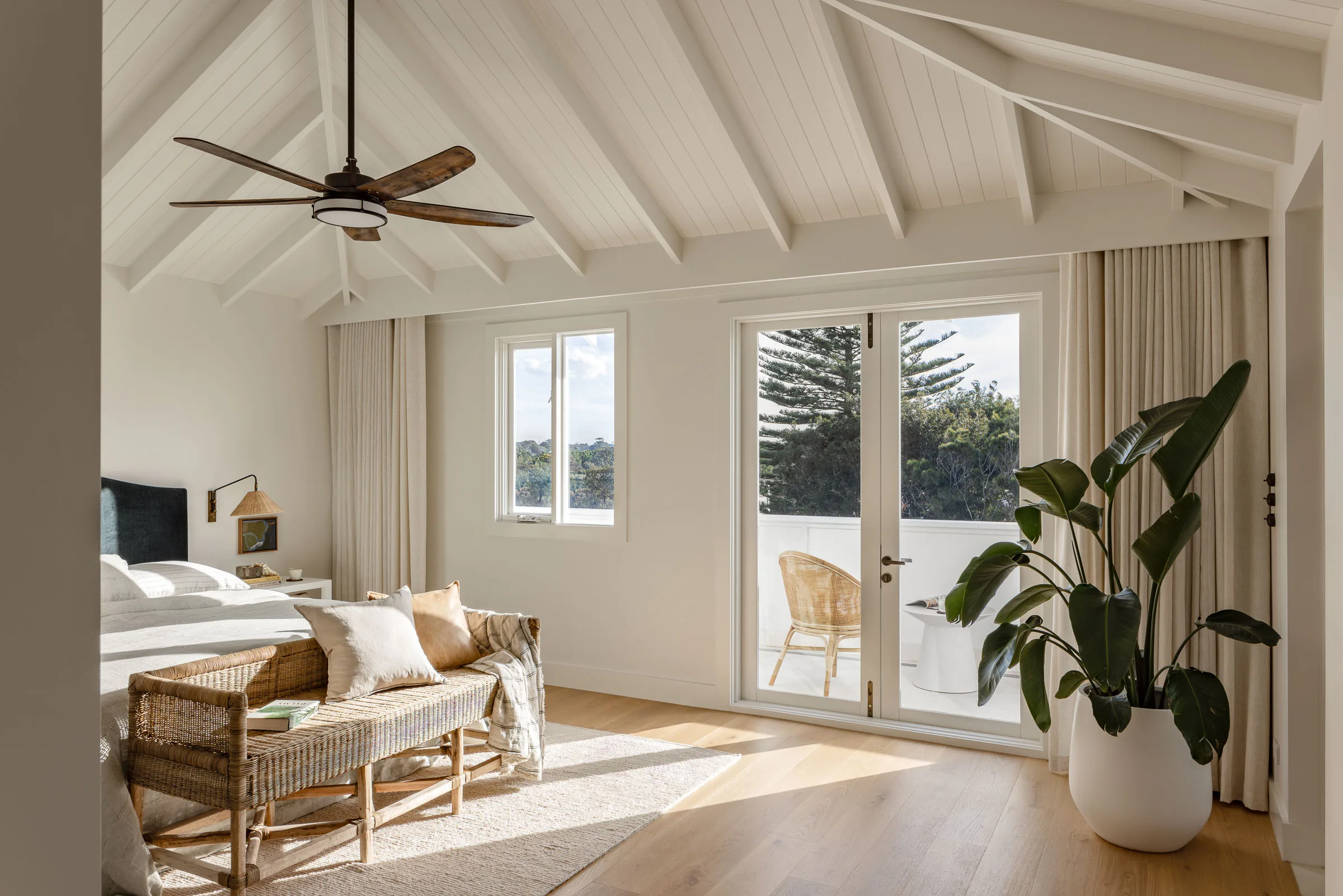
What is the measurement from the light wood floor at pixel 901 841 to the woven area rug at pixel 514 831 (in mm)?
108

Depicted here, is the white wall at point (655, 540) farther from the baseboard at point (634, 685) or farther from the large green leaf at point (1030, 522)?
the large green leaf at point (1030, 522)

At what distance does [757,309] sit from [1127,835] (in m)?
2.94

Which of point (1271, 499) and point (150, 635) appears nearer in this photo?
point (1271, 499)

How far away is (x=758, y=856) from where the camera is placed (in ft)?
9.89

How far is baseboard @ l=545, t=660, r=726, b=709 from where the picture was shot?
484cm

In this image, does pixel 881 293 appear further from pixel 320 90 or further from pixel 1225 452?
pixel 320 90

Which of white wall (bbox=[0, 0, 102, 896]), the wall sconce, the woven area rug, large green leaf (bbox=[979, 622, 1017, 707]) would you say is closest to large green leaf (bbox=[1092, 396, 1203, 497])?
large green leaf (bbox=[979, 622, 1017, 707])

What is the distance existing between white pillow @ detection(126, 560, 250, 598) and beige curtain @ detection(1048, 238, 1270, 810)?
4145 millimetres

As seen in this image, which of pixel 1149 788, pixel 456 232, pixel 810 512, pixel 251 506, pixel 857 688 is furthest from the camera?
pixel 251 506

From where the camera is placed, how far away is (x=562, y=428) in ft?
17.9

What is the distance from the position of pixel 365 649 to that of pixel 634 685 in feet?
7.16

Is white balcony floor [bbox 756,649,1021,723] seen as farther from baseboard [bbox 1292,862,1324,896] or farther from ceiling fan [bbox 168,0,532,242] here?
ceiling fan [bbox 168,0,532,242]

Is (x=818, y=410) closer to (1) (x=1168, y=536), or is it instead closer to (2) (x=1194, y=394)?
(2) (x=1194, y=394)

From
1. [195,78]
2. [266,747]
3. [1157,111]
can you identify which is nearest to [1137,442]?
[1157,111]
